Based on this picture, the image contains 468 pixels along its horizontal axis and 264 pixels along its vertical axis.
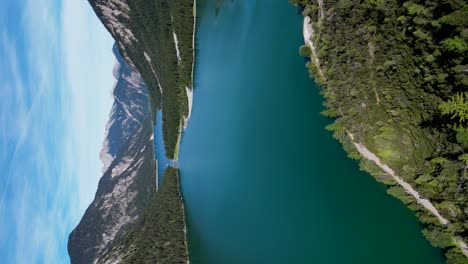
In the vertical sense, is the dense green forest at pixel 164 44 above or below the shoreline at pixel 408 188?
above

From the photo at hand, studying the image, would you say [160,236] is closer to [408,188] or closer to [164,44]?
[164,44]

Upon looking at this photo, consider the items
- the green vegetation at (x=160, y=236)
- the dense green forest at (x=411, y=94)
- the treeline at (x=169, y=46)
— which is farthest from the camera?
the treeline at (x=169, y=46)

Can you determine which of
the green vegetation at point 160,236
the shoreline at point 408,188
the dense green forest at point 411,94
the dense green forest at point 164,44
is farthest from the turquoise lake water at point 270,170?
the dense green forest at point 164,44

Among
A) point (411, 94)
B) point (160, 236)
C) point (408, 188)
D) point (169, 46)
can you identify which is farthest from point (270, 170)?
point (169, 46)

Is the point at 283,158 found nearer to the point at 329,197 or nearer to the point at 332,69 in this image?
the point at 329,197

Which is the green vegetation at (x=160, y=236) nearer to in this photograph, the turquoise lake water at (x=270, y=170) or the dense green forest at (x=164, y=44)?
the turquoise lake water at (x=270, y=170)

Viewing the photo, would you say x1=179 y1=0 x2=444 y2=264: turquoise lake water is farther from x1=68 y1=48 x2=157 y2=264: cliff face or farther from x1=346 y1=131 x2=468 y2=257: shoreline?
x1=68 y1=48 x2=157 y2=264: cliff face

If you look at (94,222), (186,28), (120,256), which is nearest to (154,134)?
(94,222)
